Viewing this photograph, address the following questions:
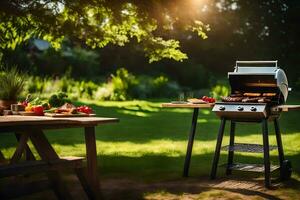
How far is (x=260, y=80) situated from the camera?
23.1ft

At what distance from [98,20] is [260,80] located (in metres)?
4.95

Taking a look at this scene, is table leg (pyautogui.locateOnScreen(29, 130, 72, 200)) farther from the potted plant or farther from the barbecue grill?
the barbecue grill

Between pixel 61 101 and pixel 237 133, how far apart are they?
488 cm

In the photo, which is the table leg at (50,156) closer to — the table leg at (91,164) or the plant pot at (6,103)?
the table leg at (91,164)

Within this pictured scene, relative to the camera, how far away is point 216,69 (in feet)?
116

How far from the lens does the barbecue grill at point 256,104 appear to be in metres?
6.58

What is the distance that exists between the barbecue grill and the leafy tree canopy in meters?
3.56

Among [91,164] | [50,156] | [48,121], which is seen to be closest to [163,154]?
[91,164]

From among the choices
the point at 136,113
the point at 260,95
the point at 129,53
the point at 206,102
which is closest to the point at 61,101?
the point at 206,102

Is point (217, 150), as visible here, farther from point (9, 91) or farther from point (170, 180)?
point (9, 91)

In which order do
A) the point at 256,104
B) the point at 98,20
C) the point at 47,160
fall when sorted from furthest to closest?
1. the point at 98,20
2. the point at 256,104
3. the point at 47,160

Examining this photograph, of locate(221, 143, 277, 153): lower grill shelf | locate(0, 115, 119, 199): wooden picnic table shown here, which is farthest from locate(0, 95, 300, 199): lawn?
locate(0, 115, 119, 199): wooden picnic table

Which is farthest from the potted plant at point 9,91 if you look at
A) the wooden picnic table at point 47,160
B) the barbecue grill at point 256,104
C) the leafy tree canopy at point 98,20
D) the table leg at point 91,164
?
the leafy tree canopy at point 98,20

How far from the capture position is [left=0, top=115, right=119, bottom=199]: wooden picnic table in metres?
4.84
